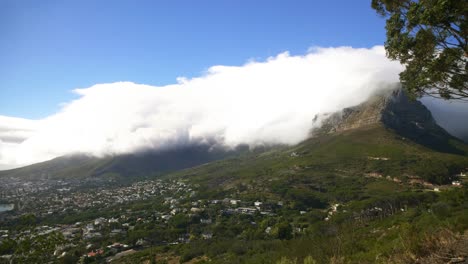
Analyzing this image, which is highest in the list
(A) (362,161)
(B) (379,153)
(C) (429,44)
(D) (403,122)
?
(C) (429,44)

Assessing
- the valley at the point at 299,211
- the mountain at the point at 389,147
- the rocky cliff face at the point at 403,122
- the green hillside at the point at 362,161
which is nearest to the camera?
the valley at the point at 299,211

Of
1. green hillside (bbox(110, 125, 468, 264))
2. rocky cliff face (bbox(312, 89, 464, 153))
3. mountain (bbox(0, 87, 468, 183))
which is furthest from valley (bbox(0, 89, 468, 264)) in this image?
rocky cliff face (bbox(312, 89, 464, 153))

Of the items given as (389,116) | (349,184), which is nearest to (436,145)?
(389,116)

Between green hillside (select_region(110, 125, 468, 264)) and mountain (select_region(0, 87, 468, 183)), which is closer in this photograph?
green hillside (select_region(110, 125, 468, 264))

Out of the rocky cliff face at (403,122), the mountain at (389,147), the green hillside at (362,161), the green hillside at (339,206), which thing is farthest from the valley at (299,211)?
the rocky cliff face at (403,122)

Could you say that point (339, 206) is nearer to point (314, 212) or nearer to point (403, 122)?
point (314, 212)

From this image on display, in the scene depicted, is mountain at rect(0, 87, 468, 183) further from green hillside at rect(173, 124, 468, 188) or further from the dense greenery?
the dense greenery

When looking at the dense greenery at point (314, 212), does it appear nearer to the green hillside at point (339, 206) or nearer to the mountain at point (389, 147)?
the green hillside at point (339, 206)

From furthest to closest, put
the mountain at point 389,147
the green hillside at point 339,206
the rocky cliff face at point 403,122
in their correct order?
the rocky cliff face at point 403,122 → the mountain at point 389,147 → the green hillside at point 339,206

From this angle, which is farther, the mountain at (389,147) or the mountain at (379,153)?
the mountain at (379,153)

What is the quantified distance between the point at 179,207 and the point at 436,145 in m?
136

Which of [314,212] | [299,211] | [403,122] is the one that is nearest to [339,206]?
[314,212]

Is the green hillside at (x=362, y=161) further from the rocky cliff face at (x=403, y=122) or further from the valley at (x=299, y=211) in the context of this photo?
the rocky cliff face at (x=403, y=122)

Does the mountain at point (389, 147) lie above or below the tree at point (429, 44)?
below
